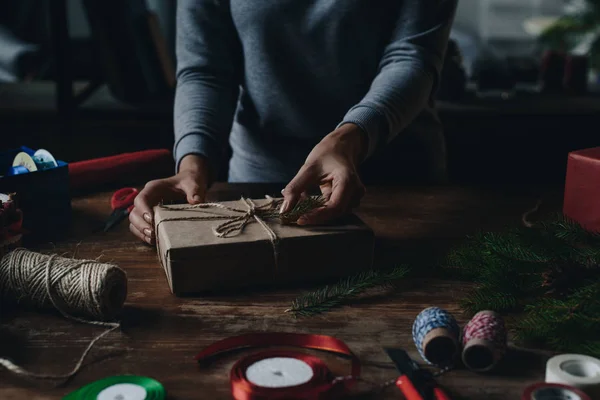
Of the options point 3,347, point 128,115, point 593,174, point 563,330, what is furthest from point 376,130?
point 128,115

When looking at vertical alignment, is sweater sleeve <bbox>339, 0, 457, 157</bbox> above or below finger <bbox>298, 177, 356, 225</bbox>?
above

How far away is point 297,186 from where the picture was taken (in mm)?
1120

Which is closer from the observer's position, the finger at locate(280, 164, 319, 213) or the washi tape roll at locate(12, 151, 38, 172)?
the finger at locate(280, 164, 319, 213)

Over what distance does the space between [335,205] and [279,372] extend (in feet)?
1.27

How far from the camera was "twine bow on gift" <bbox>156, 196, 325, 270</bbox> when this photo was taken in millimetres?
1020

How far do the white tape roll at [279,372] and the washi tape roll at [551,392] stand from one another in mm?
207

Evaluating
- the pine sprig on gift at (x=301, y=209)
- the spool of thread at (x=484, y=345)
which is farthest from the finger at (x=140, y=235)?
the spool of thread at (x=484, y=345)

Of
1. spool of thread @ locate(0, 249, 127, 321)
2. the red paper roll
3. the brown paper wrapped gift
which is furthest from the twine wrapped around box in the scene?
the red paper roll

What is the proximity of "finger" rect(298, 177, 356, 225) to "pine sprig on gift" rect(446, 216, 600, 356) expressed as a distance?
A: 0.17 metres

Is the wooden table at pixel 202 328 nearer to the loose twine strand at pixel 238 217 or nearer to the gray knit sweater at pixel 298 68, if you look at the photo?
the loose twine strand at pixel 238 217

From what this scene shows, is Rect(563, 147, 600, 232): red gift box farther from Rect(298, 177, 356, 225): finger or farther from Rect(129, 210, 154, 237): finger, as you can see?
Rect(129, 210, 154, 237): finger

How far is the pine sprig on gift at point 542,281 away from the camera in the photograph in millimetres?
827

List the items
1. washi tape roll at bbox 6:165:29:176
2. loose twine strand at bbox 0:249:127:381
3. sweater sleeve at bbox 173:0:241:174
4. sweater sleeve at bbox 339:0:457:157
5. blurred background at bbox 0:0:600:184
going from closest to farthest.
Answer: loose twine strand at bbox 0:249:127:381, washi tape roll at bbox 6:165:29:176, sweater sleeve at bbox 339:0:457:157, sweater sleeve at bbox 173:0:241:174, blurred background at bbox 0:0:600:184

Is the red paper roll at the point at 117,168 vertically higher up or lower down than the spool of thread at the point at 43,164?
lower down
